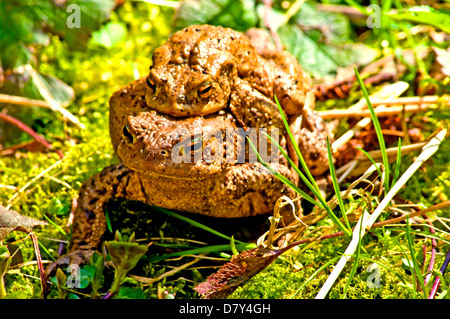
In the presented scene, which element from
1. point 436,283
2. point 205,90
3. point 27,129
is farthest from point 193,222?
point 27,129

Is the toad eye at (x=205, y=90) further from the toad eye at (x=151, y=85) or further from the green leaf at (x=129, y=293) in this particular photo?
the green leaf at (x=129, y=293)

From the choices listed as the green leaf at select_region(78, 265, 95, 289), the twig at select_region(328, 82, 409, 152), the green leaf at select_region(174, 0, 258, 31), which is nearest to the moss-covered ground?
the green leaf at select_region(78, 265, 95, 289)

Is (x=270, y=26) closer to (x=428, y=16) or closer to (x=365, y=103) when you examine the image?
(x=365, y=103)

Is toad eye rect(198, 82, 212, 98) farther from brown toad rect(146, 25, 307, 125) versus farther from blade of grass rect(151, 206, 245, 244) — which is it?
blade of grass rect(151, 206, 245, 244)

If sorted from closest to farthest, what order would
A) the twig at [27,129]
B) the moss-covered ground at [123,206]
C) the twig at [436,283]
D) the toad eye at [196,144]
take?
the twig at [436,283], the toad eye at [196,144], the moss-covered ground at [123,206], the twig at [27,129]

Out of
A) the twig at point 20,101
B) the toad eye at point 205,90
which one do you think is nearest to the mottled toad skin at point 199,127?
the toad eye at point 205,90

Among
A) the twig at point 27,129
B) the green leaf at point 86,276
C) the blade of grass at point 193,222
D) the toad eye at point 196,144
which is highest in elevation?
the toad eye at point 196,144
